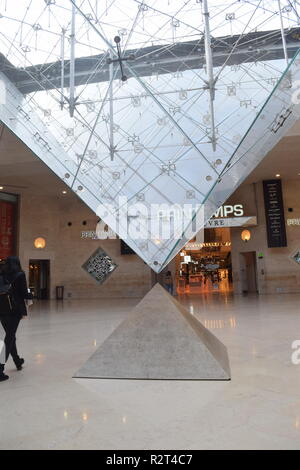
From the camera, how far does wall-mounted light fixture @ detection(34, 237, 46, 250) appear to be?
13.6 m

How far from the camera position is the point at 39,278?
14.2 m

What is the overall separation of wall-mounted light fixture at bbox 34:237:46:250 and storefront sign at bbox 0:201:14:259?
910 mm

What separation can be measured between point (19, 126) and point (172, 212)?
4.57m

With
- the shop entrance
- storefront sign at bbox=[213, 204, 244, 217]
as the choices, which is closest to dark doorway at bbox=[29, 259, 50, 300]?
storefront sign at bbox=[213, 204, 244, 217]

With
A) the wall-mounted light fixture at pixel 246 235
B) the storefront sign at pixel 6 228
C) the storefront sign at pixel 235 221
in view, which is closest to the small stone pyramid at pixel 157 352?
the storefront sign at pixel 235 221

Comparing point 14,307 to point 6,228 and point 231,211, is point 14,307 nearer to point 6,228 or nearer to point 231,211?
point 231,211

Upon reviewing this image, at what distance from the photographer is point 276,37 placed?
21.1ft

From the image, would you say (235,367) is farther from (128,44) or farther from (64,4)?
(64,4)

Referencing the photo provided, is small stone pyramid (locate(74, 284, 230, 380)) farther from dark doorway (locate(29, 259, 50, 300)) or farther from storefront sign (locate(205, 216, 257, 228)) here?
dark doorway (locate(29, 259, 50, 300))

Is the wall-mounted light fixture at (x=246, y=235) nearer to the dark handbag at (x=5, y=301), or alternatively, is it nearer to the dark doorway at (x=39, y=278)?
the dark doorway at (x=39, y=278)

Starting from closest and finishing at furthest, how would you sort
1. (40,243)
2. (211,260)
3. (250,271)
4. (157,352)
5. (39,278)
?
(157,352) < (40,243) < (250,271) < (39,278) < (211,260)

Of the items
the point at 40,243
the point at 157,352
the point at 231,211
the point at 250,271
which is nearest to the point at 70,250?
the point at 40,243

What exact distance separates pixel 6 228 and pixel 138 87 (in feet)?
31.6
